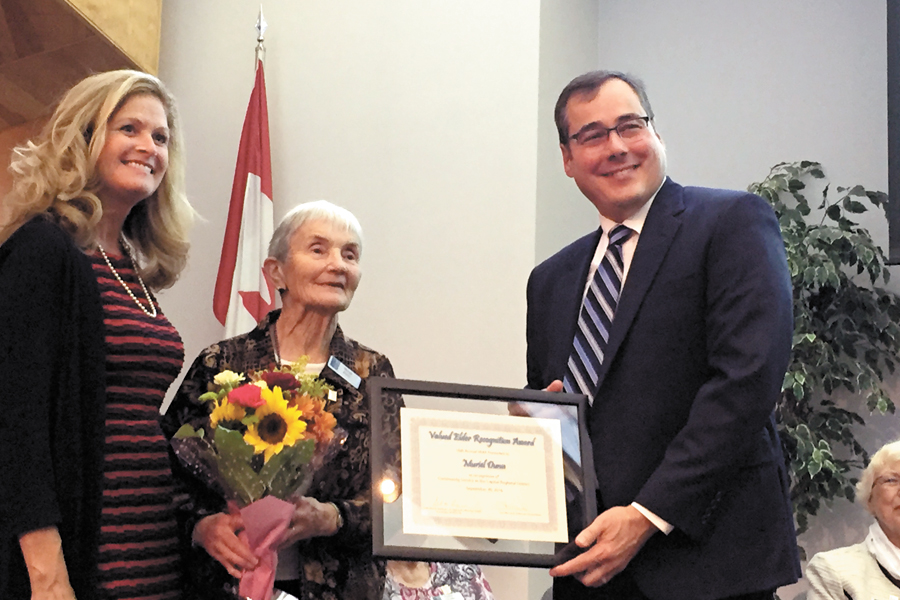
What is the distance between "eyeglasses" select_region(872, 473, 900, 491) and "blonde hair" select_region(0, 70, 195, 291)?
3186 millimetres

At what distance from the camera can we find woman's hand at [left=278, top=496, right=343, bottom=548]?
1.96 metres

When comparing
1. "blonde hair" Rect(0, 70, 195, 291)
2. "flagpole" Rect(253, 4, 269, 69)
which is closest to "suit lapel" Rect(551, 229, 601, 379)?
"blonde hair" Rect(0, 70, 195, 291)

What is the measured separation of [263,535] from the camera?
6.17 ft

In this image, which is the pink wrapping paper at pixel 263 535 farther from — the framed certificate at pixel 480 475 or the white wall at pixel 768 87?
the white wall at pixel 768 87

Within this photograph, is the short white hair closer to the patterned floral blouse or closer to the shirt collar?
the patterned floral blouse

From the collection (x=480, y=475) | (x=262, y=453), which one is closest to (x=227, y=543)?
(x=262, y=453)

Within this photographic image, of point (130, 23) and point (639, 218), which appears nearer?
point (639, 218)

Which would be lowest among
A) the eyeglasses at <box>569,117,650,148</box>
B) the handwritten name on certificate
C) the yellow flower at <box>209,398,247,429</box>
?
the handwritten name on certificate

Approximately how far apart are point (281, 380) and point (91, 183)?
701mm

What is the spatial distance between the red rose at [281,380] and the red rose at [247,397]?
0.07 metres

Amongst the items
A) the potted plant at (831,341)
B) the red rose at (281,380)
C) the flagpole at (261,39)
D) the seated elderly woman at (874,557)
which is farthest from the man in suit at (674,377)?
the flagpole at (261,39)

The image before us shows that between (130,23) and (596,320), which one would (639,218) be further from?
(130,23)

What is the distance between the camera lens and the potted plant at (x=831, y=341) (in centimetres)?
420

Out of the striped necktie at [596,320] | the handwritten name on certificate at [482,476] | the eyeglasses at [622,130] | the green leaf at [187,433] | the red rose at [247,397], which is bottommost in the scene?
the handwritten name on certificate at [482,476]
